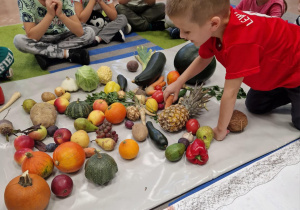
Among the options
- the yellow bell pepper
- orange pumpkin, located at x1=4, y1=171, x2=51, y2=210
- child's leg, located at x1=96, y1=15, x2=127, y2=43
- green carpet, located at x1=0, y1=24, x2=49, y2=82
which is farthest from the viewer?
child's leg, located at x1=96, y1=15, x2=127, y2=43

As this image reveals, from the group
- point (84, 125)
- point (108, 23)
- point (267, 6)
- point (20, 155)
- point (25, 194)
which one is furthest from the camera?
point (108, 23)

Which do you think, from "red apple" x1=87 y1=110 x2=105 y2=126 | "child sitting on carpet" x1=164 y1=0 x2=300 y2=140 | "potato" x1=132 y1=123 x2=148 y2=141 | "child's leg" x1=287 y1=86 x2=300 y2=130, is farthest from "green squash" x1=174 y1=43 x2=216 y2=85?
"red apple" x1=87 y1=110 x2=105 y2=126

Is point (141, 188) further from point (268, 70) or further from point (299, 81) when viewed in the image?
point (299, 81)

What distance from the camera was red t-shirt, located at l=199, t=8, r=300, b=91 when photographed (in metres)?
1.23

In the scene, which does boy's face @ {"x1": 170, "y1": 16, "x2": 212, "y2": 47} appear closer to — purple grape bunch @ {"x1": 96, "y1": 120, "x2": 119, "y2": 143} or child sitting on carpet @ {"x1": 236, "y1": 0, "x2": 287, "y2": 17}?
purple grape bunch @ {"x1": 96, "y1": 120, "x2": 119, "y2": 143}

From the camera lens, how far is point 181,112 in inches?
59.8

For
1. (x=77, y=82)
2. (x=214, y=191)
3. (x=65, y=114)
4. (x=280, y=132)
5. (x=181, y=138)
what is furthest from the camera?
(x=77, y=82)

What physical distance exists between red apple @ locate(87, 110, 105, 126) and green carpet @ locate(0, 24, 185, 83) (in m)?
0.96

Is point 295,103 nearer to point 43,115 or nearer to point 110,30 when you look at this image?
point 43,115

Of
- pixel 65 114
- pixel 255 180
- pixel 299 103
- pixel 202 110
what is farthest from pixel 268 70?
pixel 65 114

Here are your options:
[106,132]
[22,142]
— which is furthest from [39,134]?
[106,132]

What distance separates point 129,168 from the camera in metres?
1.35

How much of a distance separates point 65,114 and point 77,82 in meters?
0.31

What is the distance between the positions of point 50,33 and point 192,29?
69.3 inches
